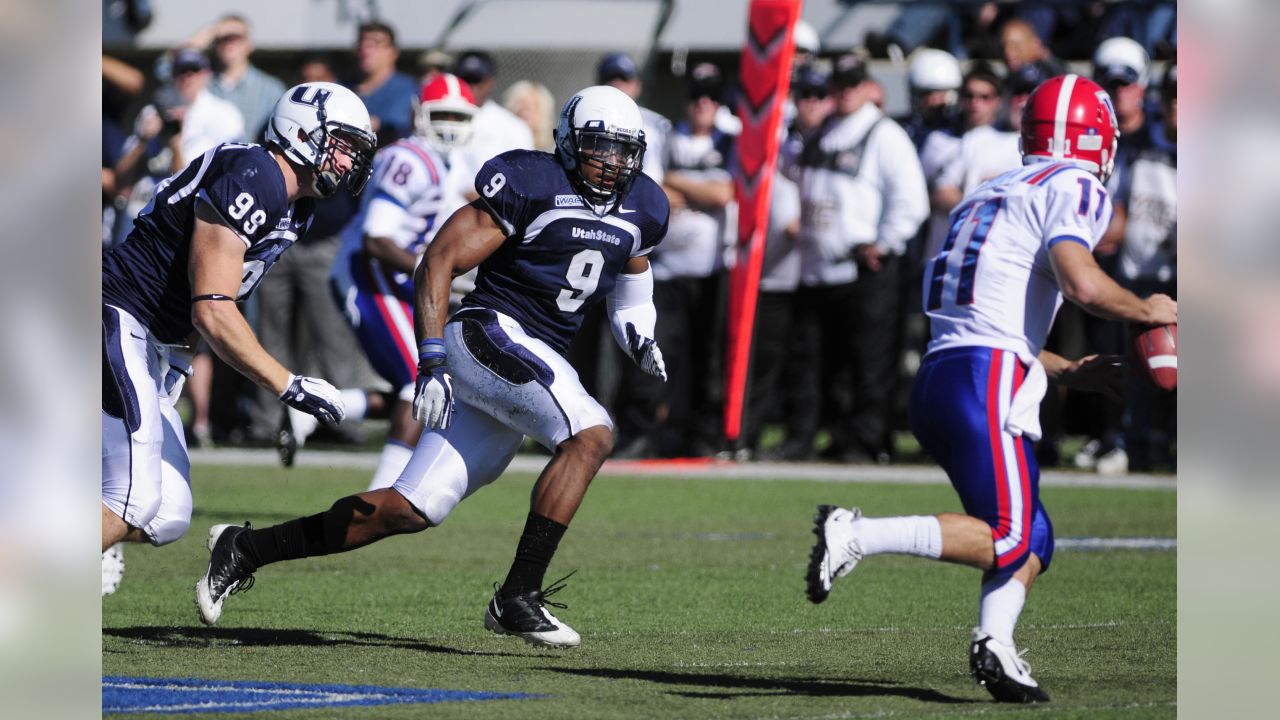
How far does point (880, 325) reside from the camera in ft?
43.0

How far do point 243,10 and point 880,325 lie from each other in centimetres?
689

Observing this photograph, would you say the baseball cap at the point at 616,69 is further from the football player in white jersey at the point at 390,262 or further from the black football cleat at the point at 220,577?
the black football cleat at the point at 220,577

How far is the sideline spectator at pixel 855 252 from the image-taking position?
12797 mm

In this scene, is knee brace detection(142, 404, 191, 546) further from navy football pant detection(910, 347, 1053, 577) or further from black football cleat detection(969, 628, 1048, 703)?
black football cleat detection(969, 628, 1048, 703)

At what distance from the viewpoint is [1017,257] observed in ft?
18.1

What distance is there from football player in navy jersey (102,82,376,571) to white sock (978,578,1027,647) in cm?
194

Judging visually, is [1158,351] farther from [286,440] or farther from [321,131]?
[286,440]

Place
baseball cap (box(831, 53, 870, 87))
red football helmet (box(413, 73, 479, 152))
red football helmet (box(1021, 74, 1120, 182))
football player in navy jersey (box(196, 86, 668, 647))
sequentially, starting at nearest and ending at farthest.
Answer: red football helmet (box(1021, 74, 1120, 182)) → football player in navy jersey (box(196, 86, 668, 647)) → red football helmet (box(413, 73, 479, 152)) → baseball cap (box(831, 53, 870, 87))

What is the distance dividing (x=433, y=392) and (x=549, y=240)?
0.71 meters

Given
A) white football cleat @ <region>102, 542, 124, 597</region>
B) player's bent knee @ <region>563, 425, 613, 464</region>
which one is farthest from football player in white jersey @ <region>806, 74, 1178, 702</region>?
white football cleat @ <region>102, 542, 124, 597</region>

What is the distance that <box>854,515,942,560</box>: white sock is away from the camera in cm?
521

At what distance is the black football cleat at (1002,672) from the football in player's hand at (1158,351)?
35.0 inches

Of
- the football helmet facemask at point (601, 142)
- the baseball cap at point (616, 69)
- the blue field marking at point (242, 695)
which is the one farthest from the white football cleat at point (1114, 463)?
the blue field marking at point (242, 695)
